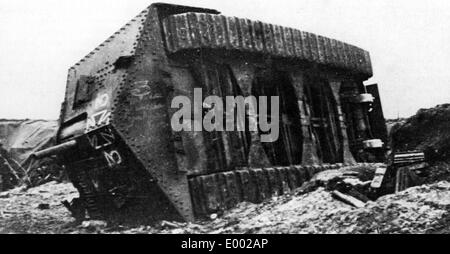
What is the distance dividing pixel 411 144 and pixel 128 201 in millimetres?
5964

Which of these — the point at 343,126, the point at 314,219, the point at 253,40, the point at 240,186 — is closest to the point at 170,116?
the point at 240,186

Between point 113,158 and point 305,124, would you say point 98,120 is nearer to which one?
point 113,158

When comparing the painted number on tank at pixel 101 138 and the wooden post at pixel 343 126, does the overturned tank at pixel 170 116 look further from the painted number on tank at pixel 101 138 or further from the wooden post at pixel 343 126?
the wooden post at pixel 343 126

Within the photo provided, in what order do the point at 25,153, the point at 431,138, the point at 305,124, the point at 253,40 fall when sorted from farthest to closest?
the point at 25,153
the point at 305,124
the point at 431,138
the point at 253,40

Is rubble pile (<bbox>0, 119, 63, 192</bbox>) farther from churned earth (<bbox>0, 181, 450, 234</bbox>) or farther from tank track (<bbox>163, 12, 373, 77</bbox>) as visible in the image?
tank track (<bbox>163, 12, 373, 77</bbox>)

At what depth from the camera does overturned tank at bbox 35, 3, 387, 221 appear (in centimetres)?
738

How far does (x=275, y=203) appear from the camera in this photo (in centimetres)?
784

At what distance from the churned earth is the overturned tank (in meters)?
0.33

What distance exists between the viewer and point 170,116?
7746 mm

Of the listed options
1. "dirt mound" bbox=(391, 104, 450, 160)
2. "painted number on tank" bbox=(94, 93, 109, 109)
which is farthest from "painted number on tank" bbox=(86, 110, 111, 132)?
"dirt mound" bbox=(391, 104, 450, 160)

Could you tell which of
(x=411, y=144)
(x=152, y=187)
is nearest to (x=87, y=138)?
(x=152, y=187)

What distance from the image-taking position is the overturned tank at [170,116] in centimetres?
738

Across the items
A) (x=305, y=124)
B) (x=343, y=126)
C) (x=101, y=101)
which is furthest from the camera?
(x=343, y=126)

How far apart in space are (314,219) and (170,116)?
105 inches
